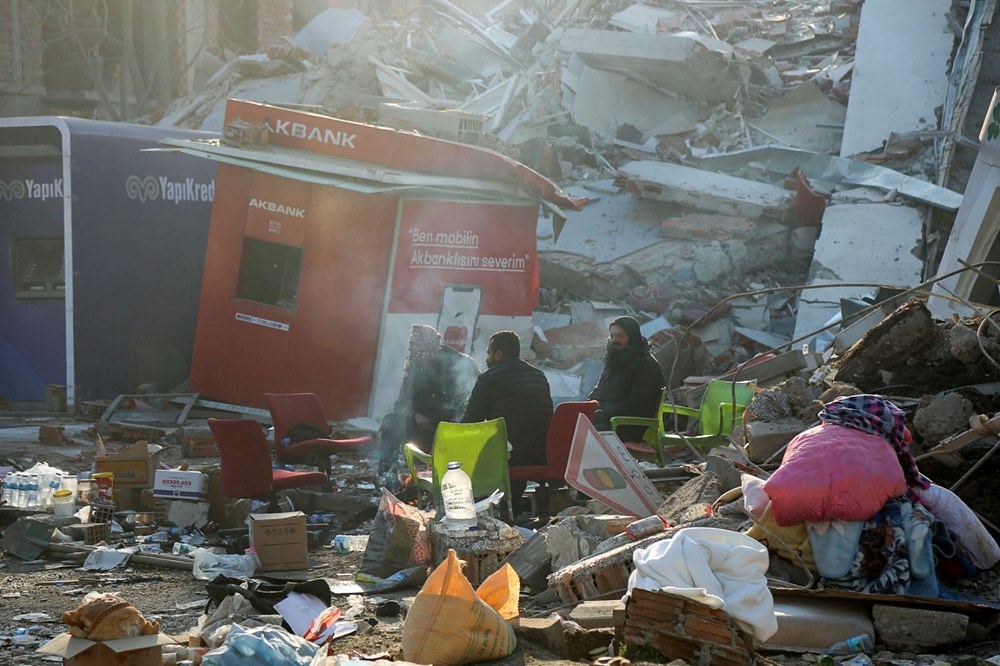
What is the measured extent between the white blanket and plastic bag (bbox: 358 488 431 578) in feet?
7.57

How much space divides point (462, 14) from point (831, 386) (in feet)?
59.2

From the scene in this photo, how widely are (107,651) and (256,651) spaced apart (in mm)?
512

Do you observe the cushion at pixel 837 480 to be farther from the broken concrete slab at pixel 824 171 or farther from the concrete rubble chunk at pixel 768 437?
the broken concrete slab at pixel 824 171

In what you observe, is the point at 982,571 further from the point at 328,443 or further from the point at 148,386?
the point at 148,386

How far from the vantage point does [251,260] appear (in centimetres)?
1259

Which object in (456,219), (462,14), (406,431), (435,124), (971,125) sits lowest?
(406,431)

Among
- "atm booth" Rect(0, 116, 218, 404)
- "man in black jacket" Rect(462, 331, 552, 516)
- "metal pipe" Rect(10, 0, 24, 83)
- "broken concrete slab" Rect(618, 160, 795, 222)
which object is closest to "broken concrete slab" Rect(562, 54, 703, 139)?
"broken concrete slab" Rect(618, 160, 795, 222)

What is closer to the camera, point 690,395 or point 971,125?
point 690,395

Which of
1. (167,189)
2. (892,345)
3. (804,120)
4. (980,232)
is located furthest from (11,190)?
(804,120)

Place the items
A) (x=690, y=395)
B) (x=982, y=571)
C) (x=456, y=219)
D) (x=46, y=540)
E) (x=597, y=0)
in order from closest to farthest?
(x=982, y=571) → (x=46, y=540) → (x=690, y=395) → (x=456, y=219) → (x=597, y=0)

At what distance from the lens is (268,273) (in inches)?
495

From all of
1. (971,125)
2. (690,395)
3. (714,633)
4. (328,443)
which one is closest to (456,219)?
(690,395)

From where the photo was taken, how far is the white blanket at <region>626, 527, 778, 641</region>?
4387 millimetres

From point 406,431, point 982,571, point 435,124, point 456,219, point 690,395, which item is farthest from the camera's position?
point 435,124
